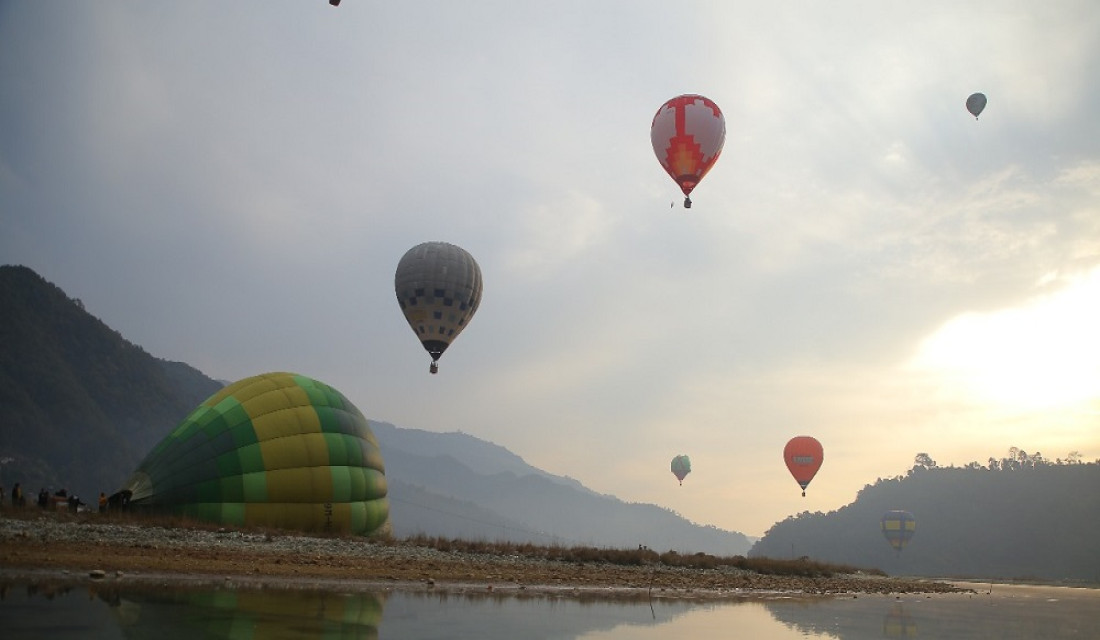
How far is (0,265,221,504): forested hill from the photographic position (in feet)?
489

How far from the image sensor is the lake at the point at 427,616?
8070 millimetres

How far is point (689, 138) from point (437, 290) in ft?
49.5

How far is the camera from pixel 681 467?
96688 mm

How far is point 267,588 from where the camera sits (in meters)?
12.7

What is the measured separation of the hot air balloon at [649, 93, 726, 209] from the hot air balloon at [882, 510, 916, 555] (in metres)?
74.5

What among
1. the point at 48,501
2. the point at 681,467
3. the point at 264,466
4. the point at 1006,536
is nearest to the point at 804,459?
the point at 681,467

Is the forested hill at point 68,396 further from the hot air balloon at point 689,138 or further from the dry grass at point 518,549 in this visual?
the dry grass at point 518,549

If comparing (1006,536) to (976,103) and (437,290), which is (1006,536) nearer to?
(976,103)

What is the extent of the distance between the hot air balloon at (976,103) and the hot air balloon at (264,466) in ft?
187

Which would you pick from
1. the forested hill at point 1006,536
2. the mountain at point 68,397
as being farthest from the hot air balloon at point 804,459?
the forested hill at point 1006,536

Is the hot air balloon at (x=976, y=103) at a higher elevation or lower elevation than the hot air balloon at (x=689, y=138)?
higher

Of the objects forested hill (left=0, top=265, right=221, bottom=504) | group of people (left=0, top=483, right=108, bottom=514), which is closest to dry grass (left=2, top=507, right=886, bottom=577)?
group of people (left=0, top=483, right=108, bottom=514)

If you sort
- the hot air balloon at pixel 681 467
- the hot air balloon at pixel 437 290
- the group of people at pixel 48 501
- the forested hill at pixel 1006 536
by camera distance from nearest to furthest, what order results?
the group of people at pixel 48 501
the hot air balloon at pixel 437 290
the hot air balloon at pixel 681 467
the forested hill at pixel 1006 536

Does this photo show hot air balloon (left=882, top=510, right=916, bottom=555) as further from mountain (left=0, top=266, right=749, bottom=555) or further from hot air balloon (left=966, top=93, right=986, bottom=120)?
mountain (left=0, top=266, right=749, bottom=555)
